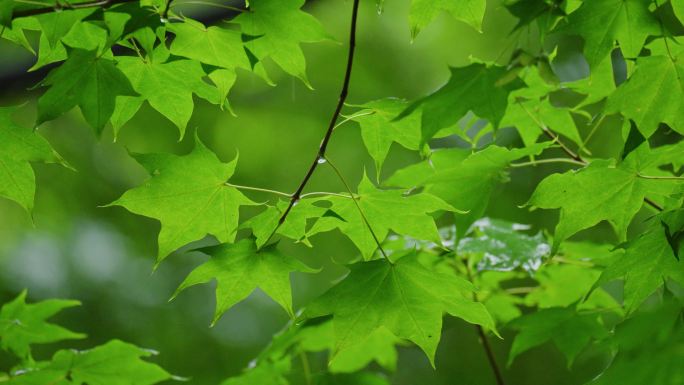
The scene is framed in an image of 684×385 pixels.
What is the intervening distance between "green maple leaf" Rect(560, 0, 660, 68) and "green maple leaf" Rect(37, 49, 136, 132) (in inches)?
29.2

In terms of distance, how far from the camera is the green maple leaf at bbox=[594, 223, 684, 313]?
119 cm

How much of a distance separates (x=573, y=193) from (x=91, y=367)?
3.72 feet

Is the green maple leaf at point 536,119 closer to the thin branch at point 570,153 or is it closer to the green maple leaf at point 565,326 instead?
the thin branch at point 570,153

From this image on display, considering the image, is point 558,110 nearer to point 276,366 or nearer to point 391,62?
point 276,366

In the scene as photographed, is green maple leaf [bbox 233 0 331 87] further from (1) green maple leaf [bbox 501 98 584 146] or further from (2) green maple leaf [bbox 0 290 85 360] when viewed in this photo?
(2) green maple leaf [bbox 0 290 85 360]

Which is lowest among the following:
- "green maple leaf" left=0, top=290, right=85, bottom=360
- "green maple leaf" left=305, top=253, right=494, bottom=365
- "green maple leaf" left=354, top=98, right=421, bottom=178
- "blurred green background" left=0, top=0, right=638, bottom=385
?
"blurred green background" left=0, top=0, right=638, bottom=385

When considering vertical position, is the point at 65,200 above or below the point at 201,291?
above

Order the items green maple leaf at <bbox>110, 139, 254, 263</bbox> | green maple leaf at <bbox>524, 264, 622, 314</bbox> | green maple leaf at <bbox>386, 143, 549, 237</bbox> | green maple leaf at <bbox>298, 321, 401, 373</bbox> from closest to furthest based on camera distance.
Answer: green maple leaf at <bbox>110, 139, 254, 263</bbox> < green maple leaf at <bbox>386, 143, 549, 237</bbox> < green maple leaf at <bbox>524, 264, 622, 314</bbox> < green maple leaf at <bbox>298, 321, 401, 373</bbox>

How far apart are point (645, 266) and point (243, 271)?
0.72 meters

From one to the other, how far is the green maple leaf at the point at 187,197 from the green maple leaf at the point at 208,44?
16 centimetres

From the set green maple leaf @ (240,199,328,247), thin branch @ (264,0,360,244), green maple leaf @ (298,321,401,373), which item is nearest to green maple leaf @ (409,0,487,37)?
thin branch @ (264,0,360,244)

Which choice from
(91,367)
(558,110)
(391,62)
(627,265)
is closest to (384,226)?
(627,265)

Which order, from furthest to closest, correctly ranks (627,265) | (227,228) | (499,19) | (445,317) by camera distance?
(499,19) → (445,317) → (227,228) → (627,265)

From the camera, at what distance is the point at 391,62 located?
556cm
